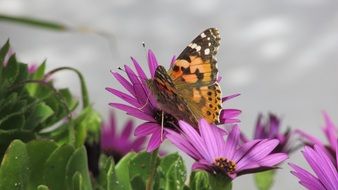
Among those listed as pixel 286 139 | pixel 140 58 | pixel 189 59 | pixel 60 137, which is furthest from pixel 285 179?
pixel 189 59

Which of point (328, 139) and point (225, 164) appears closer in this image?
point (225, 164)

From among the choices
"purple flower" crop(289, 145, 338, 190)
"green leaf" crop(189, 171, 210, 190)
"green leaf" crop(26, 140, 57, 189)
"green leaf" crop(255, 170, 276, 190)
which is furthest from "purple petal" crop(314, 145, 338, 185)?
"green leaf" crop(255, 170, 276, 190)

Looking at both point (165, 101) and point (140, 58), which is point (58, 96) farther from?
point (140, 58)

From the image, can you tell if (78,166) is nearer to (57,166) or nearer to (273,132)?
(57,166)

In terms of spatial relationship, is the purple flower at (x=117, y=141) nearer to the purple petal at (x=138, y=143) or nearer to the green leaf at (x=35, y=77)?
the purple petal at (x=138, y=143)

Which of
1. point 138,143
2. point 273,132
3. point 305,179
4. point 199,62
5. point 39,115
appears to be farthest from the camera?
point 138,143

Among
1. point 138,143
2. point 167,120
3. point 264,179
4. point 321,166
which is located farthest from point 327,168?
point 138,143

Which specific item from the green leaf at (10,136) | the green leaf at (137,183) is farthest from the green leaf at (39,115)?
the green leaf at (137,183)
